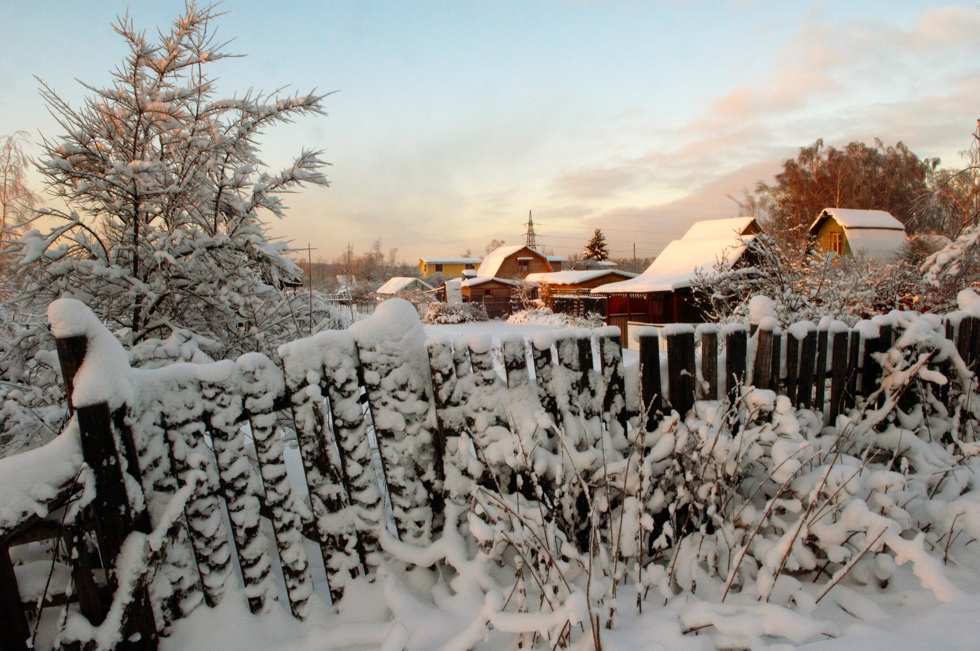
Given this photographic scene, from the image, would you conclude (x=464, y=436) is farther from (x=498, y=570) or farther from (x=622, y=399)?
(x=622, y=399)

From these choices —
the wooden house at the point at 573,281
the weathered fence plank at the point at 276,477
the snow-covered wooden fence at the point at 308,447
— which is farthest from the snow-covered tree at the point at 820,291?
the wooden house at the point at 573,281

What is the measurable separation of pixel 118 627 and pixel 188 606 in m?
0.24

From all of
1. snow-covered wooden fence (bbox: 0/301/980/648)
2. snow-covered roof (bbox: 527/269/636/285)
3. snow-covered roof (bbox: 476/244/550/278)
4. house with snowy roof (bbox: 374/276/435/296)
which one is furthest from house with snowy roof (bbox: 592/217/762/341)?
house with snowy roof (bbox: 374/276/435/296)

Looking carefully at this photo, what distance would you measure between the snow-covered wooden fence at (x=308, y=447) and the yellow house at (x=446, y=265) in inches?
2654

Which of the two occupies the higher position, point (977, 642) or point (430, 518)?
point (430, 518)

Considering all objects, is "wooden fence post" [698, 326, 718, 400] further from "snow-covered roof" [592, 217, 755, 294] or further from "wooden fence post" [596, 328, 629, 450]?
"snow-covered roof" [592, 217, 755, 294]

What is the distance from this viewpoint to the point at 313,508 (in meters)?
1.98

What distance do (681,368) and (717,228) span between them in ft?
76.0

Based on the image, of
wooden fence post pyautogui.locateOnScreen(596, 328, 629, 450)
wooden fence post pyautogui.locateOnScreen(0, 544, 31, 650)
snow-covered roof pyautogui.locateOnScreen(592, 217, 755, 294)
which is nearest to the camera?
wooden fence post pyautogui.locateOnScreen(0, 544, 31, 650)

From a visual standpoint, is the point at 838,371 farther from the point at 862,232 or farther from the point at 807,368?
the point at 862,232

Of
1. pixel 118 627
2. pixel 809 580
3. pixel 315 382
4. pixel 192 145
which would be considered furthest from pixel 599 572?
pixel 192 145

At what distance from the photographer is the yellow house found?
2729 inches

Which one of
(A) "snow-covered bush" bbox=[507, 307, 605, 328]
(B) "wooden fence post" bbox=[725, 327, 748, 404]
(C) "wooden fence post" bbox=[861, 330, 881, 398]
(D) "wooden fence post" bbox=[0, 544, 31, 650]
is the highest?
(B) "wooden fence post" bbox=[725, 327, 748, 404]

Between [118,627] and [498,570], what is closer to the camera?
[118,627]
